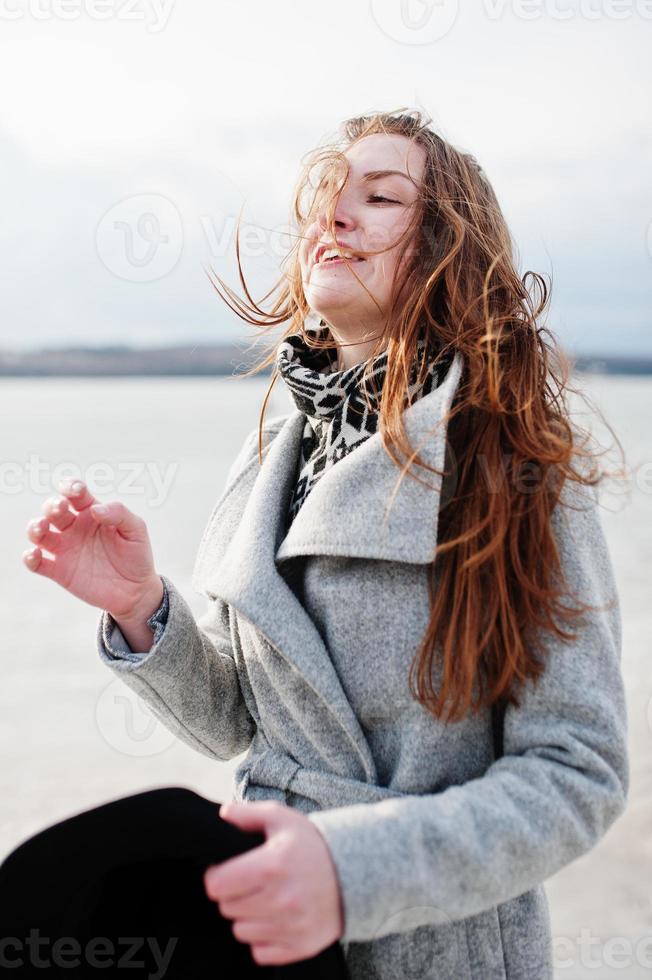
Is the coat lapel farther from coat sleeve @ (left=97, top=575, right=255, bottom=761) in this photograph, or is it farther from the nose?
the nose

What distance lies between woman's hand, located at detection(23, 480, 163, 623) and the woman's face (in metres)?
0.45

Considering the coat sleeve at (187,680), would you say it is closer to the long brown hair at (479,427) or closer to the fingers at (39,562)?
the fingers at (39,562)

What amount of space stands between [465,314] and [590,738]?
0.62 m

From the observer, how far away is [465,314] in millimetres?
1280

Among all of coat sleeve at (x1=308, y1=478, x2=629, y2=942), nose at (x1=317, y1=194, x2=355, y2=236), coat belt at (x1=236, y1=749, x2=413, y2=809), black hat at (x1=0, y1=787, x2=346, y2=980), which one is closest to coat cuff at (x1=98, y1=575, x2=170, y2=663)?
coat belt at (x1=236, y1=749, x2=413, y2=809)

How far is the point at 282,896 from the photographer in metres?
0.83

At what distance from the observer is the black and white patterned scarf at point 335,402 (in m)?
1.28

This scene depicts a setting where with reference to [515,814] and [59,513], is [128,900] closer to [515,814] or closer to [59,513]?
[515,814]

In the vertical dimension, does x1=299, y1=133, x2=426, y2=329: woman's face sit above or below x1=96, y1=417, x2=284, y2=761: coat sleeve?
above

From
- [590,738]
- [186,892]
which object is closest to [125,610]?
[186,892]

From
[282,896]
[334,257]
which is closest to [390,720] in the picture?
[282,896]

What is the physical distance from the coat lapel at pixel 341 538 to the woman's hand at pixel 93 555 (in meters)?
0.12

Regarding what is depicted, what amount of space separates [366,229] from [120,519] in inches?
22.6

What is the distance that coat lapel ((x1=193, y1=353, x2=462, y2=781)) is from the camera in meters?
1.14
